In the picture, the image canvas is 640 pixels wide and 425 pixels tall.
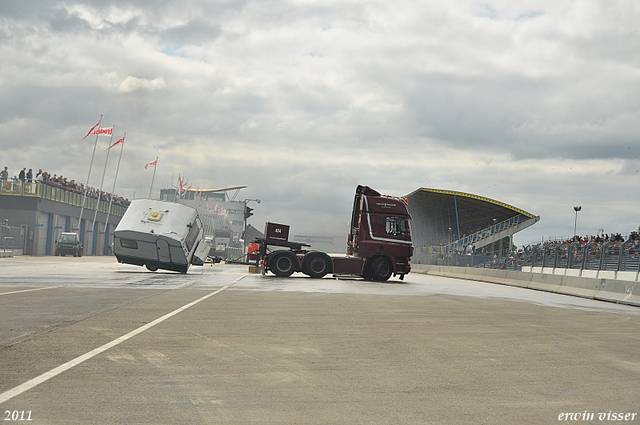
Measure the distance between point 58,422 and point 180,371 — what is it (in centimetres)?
191

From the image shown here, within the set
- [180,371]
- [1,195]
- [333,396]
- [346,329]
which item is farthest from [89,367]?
[1,195]

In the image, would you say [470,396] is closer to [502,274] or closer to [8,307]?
[8,307]

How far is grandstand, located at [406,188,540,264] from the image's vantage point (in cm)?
7956

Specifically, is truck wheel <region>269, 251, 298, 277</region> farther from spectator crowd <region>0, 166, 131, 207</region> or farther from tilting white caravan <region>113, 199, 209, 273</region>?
spectator crowd <region>0, 166, 131, 207</region>

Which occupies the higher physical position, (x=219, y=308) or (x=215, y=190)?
(x=215, y=190)

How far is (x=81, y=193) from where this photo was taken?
227 ft

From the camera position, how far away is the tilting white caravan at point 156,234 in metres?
26.1

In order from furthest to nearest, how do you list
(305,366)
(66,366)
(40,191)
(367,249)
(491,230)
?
Result: (491,230), (40,191), (367,249), (305,366), (66,366)

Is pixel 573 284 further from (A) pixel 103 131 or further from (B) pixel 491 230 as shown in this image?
(B) pixel 491 230

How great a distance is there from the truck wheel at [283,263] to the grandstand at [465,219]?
43974 mm

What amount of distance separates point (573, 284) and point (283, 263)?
11720mm

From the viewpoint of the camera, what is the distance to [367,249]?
2741 centimetres

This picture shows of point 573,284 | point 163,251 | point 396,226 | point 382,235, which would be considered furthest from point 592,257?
point 163,251

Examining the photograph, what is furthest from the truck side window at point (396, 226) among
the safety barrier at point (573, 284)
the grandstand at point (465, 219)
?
the grandstand at point (465, 219)
